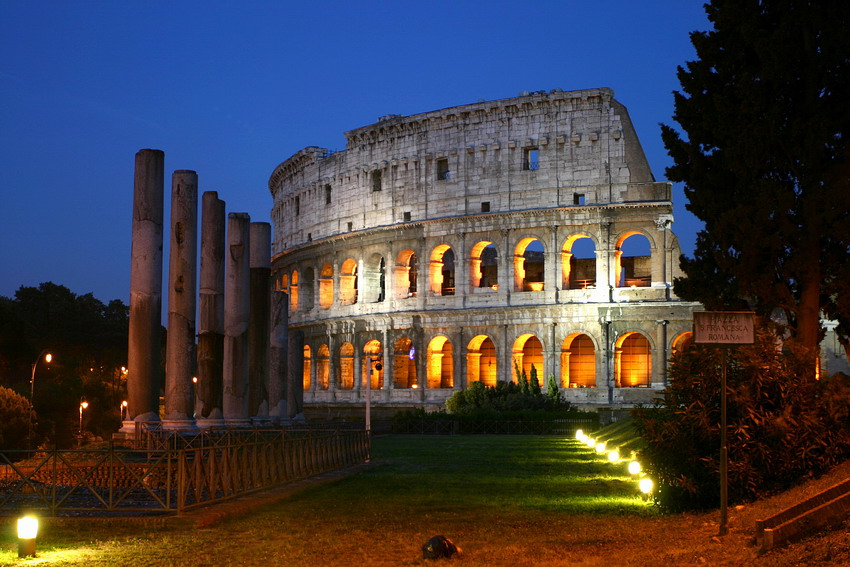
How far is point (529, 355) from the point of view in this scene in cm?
5488

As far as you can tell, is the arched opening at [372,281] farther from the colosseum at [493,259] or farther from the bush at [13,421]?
the bush at [13,421]

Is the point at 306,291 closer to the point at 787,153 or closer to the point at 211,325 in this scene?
the point at 211,325

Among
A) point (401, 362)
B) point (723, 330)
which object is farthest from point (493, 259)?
point (723, 330)

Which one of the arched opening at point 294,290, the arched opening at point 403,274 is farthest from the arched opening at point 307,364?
the arched opening at point 403,274

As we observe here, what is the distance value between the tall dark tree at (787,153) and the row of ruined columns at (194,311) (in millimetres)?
11488

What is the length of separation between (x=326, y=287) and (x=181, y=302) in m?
37.3

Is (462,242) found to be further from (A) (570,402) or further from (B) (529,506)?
(B) (529,506)

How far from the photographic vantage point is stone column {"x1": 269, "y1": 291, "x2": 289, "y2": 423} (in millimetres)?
33781

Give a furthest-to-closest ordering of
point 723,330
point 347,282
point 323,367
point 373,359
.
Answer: point 323,367 < point 347,282 < point 373,359 < point 723,330

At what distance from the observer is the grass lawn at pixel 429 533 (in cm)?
1059

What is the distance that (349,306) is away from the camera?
5803 centimetres

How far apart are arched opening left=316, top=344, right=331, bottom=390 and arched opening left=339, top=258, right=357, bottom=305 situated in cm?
292

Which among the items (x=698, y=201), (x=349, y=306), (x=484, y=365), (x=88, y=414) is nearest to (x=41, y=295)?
(x=88, y=414)

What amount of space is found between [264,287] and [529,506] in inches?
643
